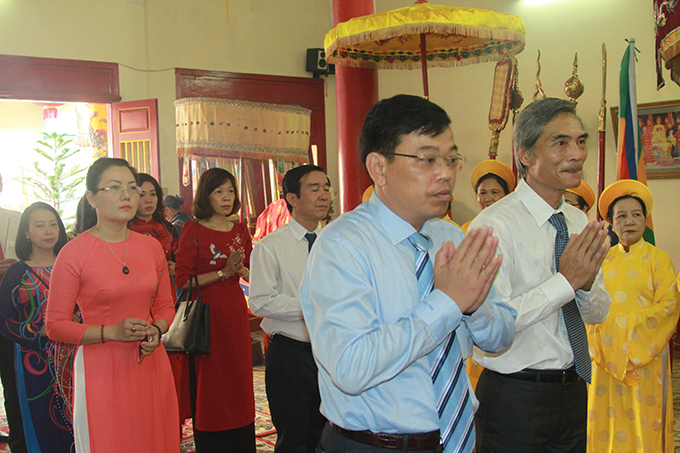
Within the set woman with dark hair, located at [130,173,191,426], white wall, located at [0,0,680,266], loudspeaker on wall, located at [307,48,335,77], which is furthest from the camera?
loudspeaker on wall, located at [307,48,335,77]

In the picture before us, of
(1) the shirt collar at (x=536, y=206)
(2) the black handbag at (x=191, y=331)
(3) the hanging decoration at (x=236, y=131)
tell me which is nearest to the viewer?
(1) the shirt collar at (x=536, y=206)

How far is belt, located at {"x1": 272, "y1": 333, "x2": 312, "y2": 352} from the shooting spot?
2703 mm

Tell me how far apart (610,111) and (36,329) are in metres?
5.72

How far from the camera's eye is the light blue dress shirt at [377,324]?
118cm

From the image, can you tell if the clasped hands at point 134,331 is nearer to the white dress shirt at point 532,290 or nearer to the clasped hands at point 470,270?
the white dress shirt at point 532,290

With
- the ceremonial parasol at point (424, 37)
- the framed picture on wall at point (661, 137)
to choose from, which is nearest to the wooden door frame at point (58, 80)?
the ceremonial parasol at point (424, 37)

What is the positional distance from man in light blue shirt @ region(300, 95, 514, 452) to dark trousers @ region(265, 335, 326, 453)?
127cm

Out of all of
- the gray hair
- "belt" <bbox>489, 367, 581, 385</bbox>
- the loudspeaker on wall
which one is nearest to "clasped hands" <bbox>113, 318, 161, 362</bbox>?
"belt" <bbox>489, 367, 581, 385</bbox>

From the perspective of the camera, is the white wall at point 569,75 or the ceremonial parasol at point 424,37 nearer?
the ceremonial parasol at point 424,37

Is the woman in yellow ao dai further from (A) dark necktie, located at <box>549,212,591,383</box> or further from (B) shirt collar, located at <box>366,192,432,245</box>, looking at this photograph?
(B) shirt collar, located at <box>366,192,432,245</box>

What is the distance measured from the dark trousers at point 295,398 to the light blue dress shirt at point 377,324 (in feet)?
4.32

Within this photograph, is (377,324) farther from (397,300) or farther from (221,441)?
(221,441)

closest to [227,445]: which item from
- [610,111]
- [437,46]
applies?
[437,46]

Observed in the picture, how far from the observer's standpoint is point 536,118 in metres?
2.02
